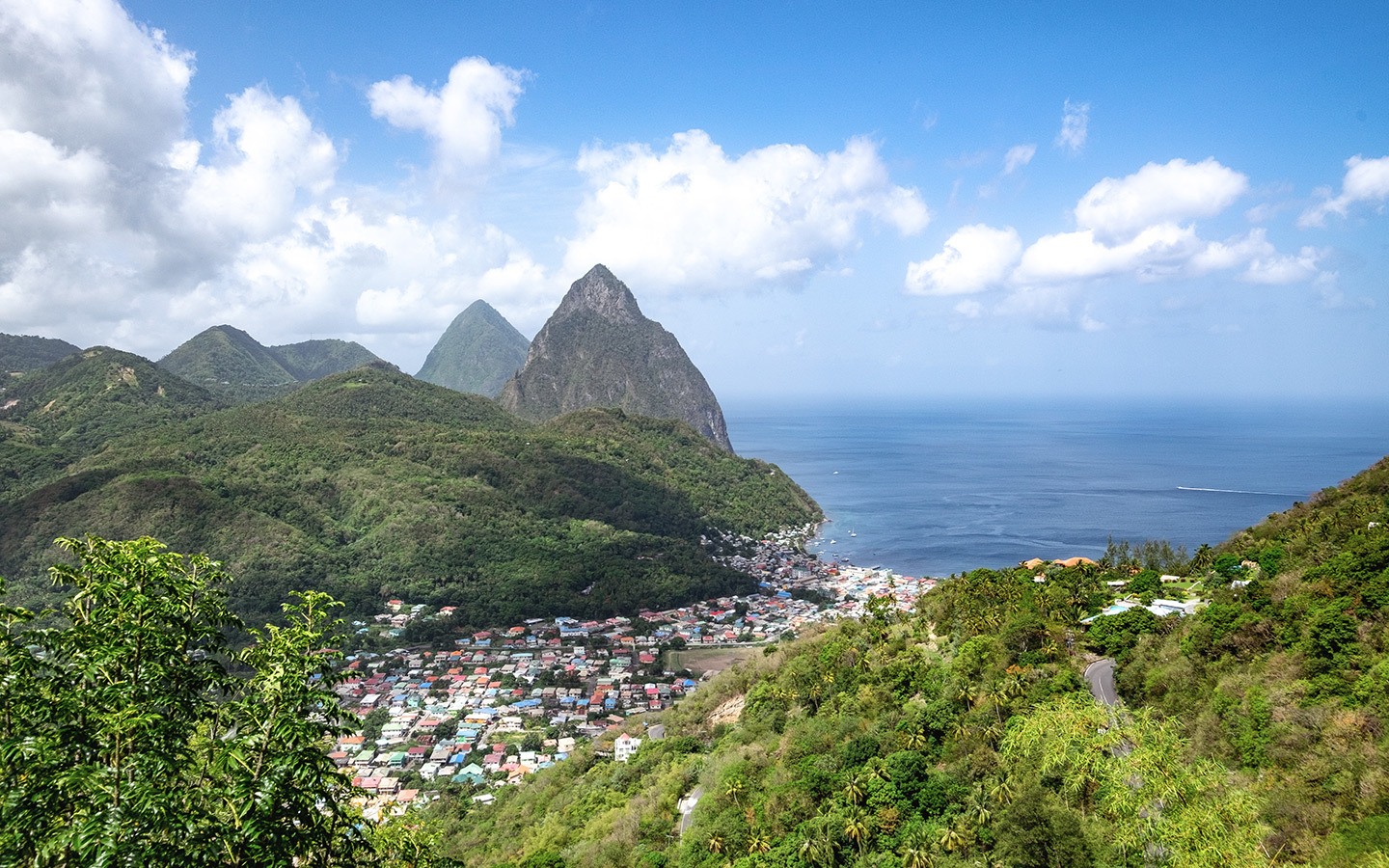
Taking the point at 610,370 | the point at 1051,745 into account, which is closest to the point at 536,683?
the point at 1051,745

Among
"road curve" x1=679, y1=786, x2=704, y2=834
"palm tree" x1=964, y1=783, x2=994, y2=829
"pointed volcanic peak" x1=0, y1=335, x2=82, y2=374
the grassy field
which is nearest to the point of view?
"palm tree" x1=964, y1=783, x2=994, y2=829

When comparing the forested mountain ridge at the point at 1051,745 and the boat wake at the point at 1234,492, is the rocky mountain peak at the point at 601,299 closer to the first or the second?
the boat wake at the point at 1234,492

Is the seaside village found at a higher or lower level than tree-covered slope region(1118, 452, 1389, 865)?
lower

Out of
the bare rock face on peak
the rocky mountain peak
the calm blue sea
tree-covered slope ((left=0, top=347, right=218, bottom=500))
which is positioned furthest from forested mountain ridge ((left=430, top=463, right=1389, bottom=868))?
the rocky mountain peak

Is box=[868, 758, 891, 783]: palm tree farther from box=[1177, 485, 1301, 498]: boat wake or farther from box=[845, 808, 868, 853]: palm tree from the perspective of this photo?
box=[1177, 485, 1301, 498]: boat wake

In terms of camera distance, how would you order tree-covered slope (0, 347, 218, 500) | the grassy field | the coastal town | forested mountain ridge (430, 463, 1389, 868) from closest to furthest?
forested mountain ridge (430, 463, 1389, 868)
the coastal town
the grassy field
tree-covered slope (0, 347, 218, 500)

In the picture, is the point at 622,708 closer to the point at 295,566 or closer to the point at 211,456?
the point at 295,566

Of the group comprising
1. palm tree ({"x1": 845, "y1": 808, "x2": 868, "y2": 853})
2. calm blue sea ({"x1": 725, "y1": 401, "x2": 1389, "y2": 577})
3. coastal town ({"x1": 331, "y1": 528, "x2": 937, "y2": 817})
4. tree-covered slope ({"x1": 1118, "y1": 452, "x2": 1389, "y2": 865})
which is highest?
tree-covered slope ({"x1": 1118, "y1": 452, "x2": 1389, "y2": 865})
